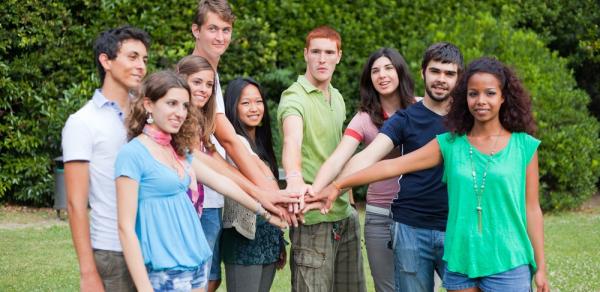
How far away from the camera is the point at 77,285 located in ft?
26.4

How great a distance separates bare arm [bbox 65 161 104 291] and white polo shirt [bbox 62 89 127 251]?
48 millimetres

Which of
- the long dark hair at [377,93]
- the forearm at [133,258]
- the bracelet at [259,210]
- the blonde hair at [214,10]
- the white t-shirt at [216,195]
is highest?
the blonde hair at [214,10]

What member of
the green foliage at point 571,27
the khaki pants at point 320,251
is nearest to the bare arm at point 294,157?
the khaki pants at point 320,251

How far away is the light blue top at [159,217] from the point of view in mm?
4012

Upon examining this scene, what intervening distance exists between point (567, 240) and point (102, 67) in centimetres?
759

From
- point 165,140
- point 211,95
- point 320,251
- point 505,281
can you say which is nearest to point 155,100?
point 165,140

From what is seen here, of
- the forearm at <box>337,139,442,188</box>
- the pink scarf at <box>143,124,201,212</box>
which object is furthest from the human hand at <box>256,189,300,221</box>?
the pink scarf at <box>143,124,201,212</box>

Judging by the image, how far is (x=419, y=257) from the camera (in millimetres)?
4816

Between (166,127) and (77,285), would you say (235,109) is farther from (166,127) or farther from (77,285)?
(77,285)

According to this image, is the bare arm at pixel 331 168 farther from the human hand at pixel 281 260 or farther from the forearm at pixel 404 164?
the human hand at pixel 281 260

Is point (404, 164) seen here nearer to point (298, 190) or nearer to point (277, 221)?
point (298, 190)

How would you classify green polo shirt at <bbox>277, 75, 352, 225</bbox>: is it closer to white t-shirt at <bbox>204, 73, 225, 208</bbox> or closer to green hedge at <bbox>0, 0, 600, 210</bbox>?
white t-shirt at <bbox>204, 73, 225, 208</bbox>

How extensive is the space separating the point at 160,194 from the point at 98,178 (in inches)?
10.7

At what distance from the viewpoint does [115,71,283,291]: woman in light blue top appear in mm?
3924
